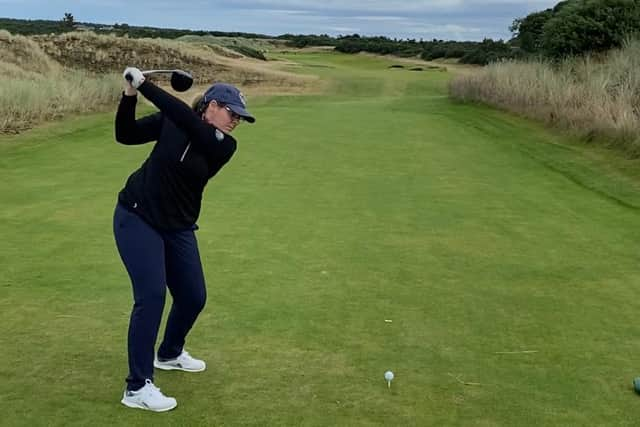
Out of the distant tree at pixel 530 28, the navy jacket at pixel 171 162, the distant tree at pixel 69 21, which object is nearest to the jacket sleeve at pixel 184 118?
the navy jacket at pixel 171 162

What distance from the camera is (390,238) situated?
291 inches

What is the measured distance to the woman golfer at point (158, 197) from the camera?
11.8ft

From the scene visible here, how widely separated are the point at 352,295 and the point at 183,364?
5.92 feet

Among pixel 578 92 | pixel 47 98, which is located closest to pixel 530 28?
pixel 578 92

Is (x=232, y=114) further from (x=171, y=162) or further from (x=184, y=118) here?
(x=171, y=162)

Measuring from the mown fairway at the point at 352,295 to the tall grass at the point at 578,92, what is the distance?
5.75 ft

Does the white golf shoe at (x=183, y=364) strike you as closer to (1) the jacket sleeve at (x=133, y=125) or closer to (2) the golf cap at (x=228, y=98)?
(1) the jacket sleeve at (x=133, y=125)

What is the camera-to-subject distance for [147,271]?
360 cm

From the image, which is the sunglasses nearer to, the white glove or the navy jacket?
the navy jacket

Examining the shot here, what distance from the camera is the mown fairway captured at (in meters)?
3.87

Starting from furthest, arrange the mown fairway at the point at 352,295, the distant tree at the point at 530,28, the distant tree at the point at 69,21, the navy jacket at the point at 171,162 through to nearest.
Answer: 1. the distant tree at the point at 69,21
2. the distant tree at the point at 530,28
3. the mown fairway at the point at 352,295
4. the navy jacket at the point at 171,162

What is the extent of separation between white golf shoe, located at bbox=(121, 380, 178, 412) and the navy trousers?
0.11ft

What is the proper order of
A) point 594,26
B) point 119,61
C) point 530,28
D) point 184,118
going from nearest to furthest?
point 184,118, point 594,26, point 530,28, point 119,61

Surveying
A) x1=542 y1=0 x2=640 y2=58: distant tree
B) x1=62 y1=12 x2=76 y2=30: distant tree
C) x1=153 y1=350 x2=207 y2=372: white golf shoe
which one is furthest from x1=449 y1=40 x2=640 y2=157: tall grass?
x1=62 y1=12 x2=76 y2=30: distant tree
